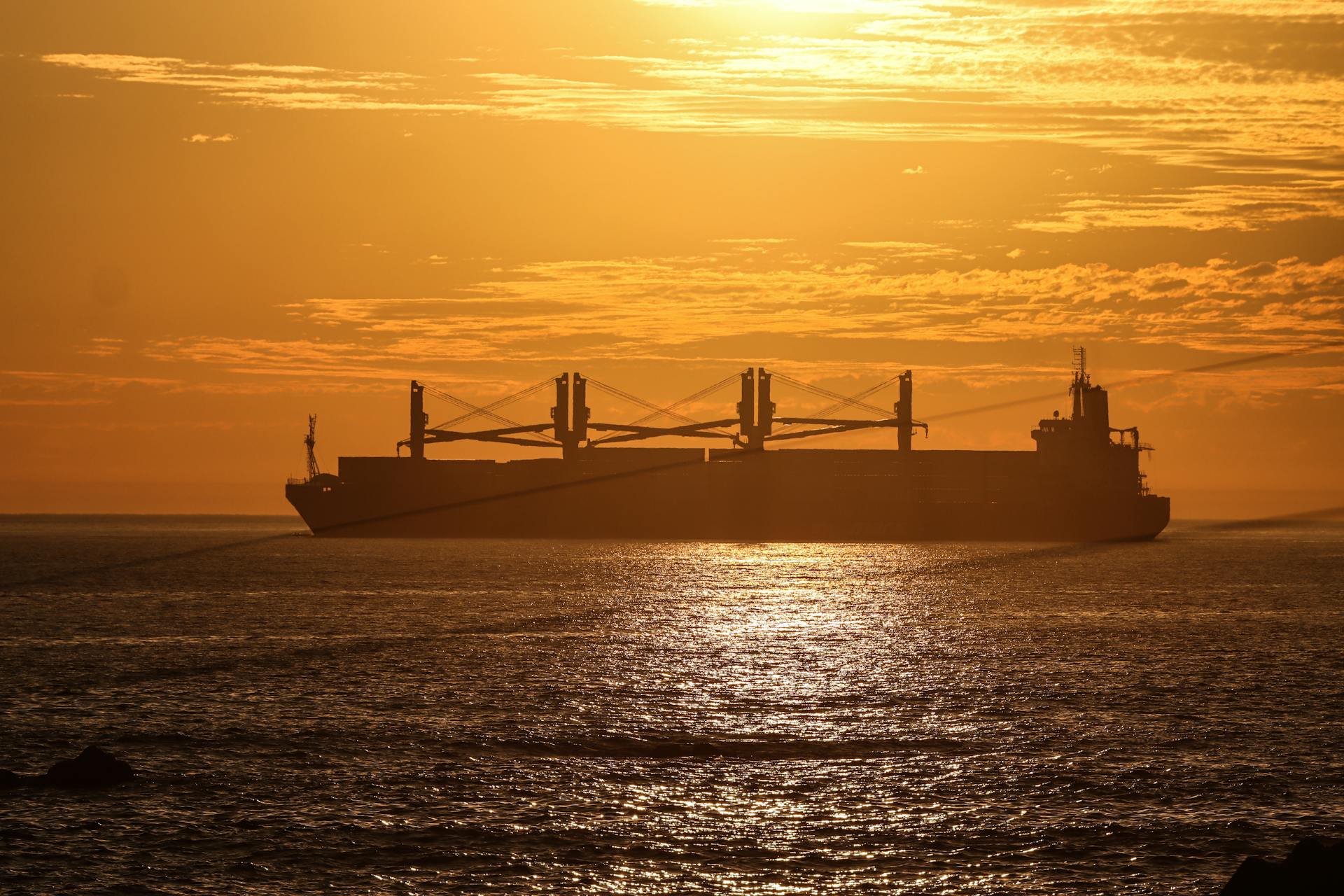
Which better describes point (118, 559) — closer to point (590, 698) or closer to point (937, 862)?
point (590, 698)

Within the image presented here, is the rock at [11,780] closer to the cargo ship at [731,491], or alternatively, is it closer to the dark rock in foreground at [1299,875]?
the dark rock in foreground at [1299,875]

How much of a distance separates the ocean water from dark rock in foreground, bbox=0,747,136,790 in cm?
67

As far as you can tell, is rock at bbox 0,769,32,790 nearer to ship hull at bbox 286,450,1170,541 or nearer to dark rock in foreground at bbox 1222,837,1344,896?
dark rock in foreground at bbox 1222,837,1344,896

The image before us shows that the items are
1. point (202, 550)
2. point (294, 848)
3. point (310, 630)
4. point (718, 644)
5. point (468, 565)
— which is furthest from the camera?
point (202, 550)

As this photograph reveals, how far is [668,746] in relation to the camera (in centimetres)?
2755

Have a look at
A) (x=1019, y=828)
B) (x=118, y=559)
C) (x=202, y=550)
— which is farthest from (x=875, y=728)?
(x=202, y=550)

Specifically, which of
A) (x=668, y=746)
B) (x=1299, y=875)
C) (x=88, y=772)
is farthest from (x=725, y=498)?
(x=1299, y=875)

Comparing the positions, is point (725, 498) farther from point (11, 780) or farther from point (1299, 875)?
point (1299, 875)

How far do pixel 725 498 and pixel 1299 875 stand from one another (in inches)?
4849

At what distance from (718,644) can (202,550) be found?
110 m

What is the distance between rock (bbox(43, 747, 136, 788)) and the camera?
23656 mm

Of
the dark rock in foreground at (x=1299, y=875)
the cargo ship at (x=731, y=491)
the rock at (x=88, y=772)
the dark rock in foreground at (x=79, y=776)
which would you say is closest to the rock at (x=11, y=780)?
the dark rock in foreground at (x=79, y=776)

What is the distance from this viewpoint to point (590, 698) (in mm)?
34219

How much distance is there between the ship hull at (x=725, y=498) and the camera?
134m
